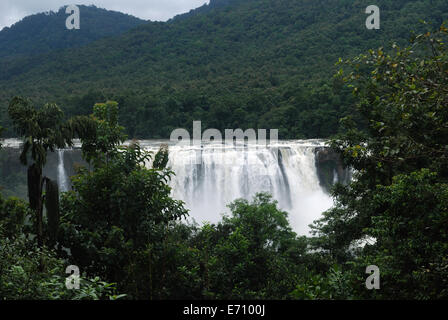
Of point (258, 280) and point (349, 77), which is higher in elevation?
point (349, 77)

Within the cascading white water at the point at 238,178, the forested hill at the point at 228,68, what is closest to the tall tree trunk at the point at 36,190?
the cascading white water at the point at 238,178

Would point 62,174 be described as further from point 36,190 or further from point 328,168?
point 36,190

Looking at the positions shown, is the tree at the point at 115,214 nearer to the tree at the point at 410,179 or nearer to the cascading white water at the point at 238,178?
the tree at the point at 410,179

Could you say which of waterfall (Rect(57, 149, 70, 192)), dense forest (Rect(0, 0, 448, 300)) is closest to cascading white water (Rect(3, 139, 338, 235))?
waterfall (Rect(57, 149, 70, 192))

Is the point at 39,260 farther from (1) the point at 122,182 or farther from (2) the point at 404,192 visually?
(2) the point at 404,192

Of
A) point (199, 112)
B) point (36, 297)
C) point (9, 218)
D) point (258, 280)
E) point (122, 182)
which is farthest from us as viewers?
point (199, 112)

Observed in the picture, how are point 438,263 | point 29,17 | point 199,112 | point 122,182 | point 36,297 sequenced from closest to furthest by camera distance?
point 36,297
point 438,263
point 122,182
point 199,112
point 29,17

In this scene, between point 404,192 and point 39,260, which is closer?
point 39,260

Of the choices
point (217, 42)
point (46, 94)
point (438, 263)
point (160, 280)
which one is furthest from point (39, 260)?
point (217, 42)
